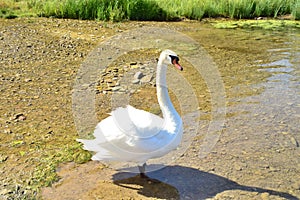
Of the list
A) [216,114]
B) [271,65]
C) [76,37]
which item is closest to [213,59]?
[271,65]

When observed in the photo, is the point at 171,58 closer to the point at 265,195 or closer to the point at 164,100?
the point at 164,100

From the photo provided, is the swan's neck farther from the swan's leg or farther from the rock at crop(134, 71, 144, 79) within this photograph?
the rock at crop(134, 71, 144, 79)

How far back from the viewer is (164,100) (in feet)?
13.2

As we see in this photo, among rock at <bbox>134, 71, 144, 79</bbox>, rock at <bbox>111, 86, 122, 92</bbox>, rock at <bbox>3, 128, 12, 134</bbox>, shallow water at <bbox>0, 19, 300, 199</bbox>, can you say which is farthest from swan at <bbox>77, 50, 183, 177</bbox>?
rock at <bbox>134, 71, 144, 79</bbox>

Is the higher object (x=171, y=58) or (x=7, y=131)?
(x=171, y=58)

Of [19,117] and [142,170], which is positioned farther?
[19,117]

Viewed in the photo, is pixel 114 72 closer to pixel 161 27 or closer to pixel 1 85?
pixel 1 85

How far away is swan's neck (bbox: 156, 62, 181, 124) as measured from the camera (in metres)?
3.91

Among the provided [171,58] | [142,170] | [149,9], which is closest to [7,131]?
[142,170]

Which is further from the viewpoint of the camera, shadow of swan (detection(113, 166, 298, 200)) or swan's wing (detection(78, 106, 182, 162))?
shadow of swan (detection(113, 166, 298, 200))

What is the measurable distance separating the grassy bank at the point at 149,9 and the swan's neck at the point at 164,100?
8.22 meters

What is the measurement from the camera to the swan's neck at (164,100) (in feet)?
12.8

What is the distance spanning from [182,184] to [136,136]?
81 cm

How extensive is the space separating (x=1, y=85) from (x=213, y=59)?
15.0 ft
